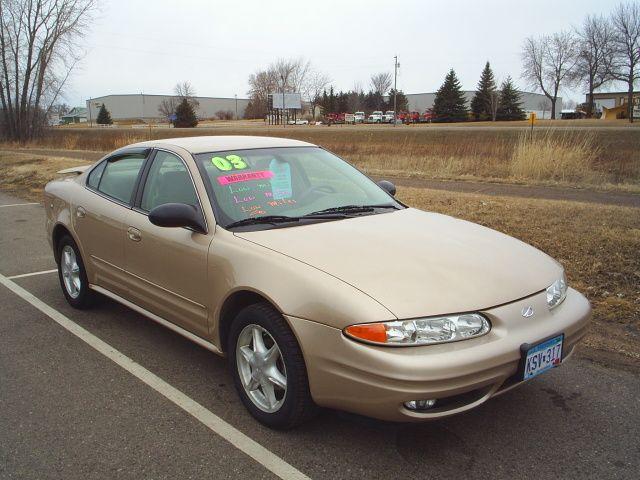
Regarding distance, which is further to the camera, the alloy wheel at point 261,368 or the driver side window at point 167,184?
the driver side window at point 167,184

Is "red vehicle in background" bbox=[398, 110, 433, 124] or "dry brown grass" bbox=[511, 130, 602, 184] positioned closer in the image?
"dry brown grass" bbox=[511, 130, 602, 184]

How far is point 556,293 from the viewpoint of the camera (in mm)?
3088

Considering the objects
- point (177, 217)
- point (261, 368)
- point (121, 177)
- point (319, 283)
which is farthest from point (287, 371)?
point (121, 177)

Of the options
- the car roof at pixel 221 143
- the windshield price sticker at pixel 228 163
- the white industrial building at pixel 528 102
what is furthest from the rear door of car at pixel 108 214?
the white industrial building at pixel 528 102

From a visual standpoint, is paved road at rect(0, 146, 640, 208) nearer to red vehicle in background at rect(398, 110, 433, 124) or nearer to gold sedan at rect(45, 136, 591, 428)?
gold sedan at rect(45, 136, 591, 428)

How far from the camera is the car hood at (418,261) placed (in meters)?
2.62

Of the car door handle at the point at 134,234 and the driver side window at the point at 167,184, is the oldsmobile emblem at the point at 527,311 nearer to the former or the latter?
the driver side window at the point at 167,184

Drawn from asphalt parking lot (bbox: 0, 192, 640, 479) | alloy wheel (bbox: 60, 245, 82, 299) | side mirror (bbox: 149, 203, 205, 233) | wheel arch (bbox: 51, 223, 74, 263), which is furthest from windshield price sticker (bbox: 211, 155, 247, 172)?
wheel arch (bbox: 51, 223, 74, 263)

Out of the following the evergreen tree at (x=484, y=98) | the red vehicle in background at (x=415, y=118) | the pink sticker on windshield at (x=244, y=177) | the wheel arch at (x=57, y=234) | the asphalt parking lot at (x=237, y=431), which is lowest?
the asphalt parking lot at (x=237, y=431)

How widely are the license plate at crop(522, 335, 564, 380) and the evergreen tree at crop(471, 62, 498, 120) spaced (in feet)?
221

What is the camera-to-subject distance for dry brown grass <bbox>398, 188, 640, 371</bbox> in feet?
14.0

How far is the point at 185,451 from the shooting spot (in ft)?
9.27

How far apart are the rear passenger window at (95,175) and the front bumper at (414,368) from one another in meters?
2.87

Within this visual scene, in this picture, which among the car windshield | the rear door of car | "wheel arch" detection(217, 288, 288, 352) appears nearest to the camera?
"wheel arch" detection(217, 288, 288, 352)
